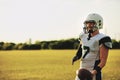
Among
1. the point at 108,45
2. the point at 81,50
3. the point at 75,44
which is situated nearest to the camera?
the point at 108,45

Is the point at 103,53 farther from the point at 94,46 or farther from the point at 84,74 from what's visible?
the point at 84,74

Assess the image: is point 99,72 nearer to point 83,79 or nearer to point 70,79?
point 83,79

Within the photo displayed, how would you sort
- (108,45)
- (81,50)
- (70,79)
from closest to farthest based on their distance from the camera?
(108,45) → (81,50) → (70,79)

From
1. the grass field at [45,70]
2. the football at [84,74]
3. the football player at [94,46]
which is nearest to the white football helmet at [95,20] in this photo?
the football player at [94,46]

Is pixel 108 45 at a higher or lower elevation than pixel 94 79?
higher

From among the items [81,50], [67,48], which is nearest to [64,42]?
[67,48]

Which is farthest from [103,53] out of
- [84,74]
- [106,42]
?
[84,74]

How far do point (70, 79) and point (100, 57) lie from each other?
561 inches

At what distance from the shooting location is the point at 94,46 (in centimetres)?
786

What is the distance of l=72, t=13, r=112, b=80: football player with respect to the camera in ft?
25.3

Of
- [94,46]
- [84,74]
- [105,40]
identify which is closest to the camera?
[84,74]

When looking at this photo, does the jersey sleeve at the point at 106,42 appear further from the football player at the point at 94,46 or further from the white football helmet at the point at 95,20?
the white football helmet at the point at 95,20

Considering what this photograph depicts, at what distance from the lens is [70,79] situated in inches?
862

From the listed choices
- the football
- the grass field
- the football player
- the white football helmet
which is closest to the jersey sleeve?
the football player
